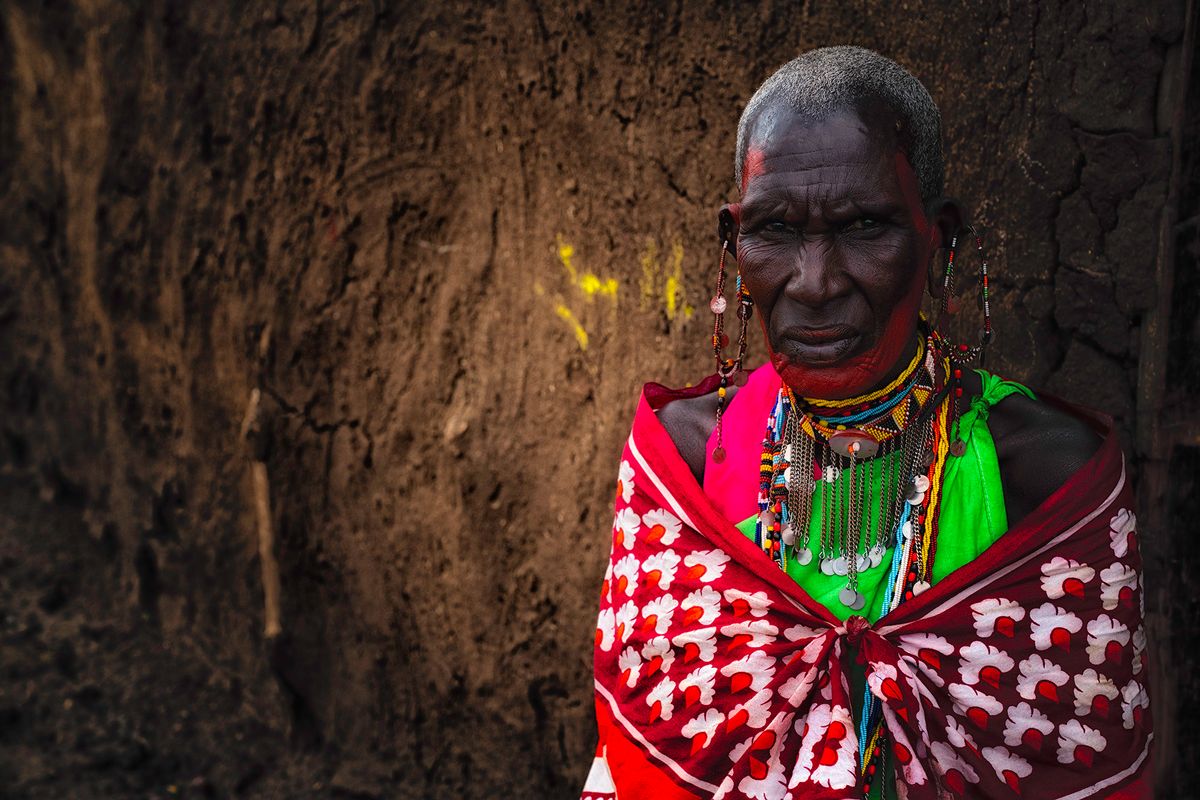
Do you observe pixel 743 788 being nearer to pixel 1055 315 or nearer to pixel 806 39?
pixel 1055 315

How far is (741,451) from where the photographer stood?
5.88 feet

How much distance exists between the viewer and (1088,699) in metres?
1.52

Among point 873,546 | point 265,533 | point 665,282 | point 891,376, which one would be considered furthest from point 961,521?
point 265,533

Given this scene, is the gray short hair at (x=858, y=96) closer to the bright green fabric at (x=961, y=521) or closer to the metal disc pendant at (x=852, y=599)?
the bright green fabric at (x=961, y=521)

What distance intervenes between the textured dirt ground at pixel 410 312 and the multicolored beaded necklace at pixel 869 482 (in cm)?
86

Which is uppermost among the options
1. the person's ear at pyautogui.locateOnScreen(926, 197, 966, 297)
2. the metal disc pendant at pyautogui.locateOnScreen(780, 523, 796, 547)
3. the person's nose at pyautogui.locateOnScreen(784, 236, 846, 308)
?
the person's ear at pyautogui.locateOnScreen(926, 197, 966, 297)

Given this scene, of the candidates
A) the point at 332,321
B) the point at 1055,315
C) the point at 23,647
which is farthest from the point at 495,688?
the point at 23,647

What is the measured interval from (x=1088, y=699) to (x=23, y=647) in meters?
4.33

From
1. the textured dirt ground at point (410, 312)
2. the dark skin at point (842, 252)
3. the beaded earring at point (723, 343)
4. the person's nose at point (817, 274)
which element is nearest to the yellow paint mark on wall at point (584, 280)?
the textured dirt ground at point (410, 312)

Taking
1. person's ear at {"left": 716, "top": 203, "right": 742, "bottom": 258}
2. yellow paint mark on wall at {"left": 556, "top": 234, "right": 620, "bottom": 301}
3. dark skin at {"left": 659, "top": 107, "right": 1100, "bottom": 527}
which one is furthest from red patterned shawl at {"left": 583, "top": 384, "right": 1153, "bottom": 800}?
yellow paint mark on wall at {"left": 556, "top": 234, "right": 620, "bottom": 301}

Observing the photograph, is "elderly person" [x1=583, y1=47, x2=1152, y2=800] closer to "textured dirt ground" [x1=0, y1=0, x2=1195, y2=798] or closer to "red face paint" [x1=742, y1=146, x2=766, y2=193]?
"red face paint" [x1=742, y1=146, x2=766, y2=193]

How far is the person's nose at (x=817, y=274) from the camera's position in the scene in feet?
4.83

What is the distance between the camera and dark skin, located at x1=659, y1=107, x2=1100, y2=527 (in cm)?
146

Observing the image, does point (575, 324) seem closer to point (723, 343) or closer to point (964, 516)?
point (723, 343)
